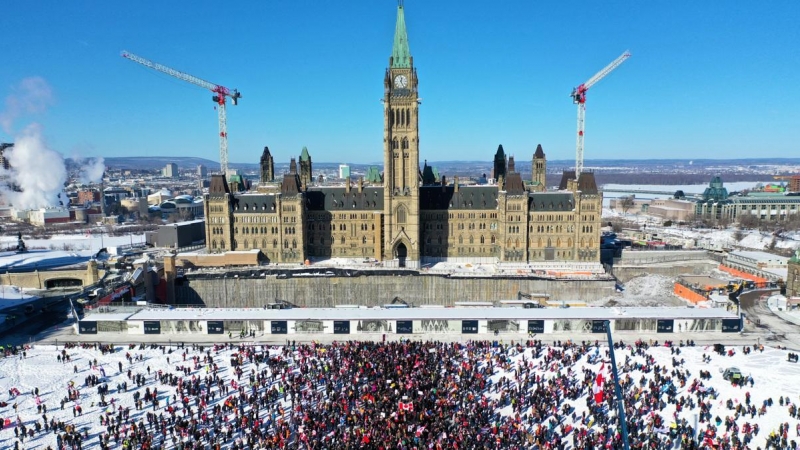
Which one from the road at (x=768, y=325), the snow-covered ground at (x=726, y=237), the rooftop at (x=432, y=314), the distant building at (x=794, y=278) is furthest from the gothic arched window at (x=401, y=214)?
the snow-covered ground at (x=726, y=237)

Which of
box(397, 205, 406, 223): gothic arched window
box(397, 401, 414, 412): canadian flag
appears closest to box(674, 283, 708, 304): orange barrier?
box(397, 205, 406, 223): gothic arched window

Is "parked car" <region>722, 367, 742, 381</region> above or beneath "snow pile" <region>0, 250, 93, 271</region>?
beneath

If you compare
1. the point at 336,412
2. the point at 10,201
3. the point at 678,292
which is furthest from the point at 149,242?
the point at 678,292

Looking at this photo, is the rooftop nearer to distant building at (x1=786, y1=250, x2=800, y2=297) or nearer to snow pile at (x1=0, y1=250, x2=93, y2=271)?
distant building at (x1=786, y1=250, x2=800, y2=297)

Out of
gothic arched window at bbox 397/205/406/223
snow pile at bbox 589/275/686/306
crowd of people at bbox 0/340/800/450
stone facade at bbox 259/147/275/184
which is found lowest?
snow pile at bbox 589/275/686/306

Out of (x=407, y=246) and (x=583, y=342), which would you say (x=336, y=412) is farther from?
(x=407, y=246)
